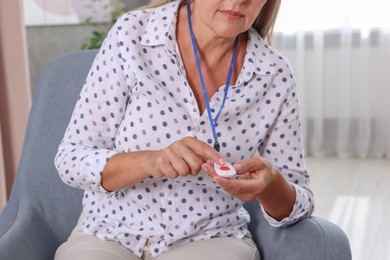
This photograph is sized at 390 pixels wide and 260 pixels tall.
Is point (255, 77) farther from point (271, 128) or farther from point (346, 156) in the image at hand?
point (346, 156)

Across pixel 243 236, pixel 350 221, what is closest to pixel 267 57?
pixel 243 236

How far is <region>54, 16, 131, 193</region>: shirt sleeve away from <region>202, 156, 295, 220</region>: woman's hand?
29 centimetres

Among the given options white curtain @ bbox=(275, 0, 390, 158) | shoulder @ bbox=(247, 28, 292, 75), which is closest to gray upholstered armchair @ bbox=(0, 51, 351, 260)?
shoulder @ bbox=(247, 28, 292, 75)

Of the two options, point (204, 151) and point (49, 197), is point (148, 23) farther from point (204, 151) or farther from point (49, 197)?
point (49, 197)

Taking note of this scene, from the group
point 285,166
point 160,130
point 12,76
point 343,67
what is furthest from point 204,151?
point 343,67

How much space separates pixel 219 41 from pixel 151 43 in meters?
0.14

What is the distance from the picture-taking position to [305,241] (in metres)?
1.39

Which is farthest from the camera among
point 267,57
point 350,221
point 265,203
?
point 350,221

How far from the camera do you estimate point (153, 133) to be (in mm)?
1377

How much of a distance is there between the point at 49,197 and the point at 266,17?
26.6 inches

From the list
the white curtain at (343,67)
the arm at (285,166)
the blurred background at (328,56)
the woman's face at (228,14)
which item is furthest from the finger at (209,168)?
the white curtain at (343,67)

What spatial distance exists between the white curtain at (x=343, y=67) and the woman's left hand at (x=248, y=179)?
312 cm

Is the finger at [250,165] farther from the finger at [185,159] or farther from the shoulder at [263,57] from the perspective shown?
the shoulder at [263,57]

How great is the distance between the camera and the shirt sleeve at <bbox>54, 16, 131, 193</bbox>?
1.38 meters
